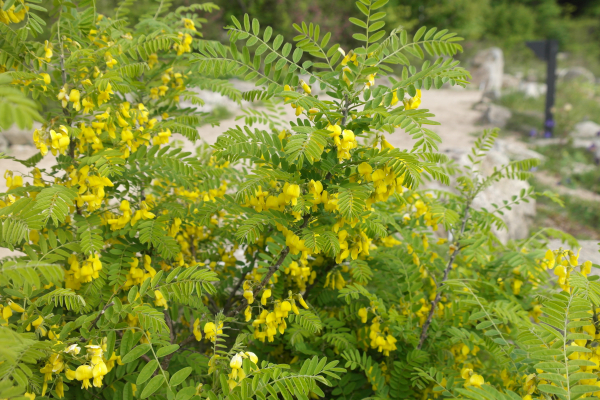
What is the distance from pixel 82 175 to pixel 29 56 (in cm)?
47

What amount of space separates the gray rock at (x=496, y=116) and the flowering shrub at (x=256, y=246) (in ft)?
25.1

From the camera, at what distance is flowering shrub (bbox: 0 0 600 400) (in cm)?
107

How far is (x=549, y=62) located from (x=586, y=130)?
1.48 meters

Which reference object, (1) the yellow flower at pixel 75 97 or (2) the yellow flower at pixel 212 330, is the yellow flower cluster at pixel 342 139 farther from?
(1) the yellow flower at pixel 75 97

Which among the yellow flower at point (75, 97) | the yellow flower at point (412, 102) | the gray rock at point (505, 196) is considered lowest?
the gray rock at point (505, 196)

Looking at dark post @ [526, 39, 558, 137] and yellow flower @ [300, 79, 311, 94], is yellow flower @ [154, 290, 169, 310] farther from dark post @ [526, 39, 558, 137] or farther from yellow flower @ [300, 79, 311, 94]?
dark post @ [526, 39, 558, 137]

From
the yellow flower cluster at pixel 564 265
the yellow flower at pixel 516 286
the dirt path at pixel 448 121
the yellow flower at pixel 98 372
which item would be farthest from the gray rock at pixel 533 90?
the yellow flower at pixel 98 372

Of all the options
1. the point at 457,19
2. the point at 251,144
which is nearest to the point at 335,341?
the point at 251,144

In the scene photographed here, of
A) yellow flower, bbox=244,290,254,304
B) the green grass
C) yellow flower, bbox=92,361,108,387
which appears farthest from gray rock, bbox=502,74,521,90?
yellow flower, bbox=92,361,108,387

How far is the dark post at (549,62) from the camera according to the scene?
24.0ft

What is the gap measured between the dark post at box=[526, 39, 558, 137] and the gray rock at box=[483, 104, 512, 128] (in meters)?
1.02

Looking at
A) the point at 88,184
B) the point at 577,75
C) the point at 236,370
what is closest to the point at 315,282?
the point at 236,370

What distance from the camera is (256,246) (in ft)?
5.87

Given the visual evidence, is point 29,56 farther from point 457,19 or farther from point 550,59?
point 457,19
